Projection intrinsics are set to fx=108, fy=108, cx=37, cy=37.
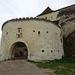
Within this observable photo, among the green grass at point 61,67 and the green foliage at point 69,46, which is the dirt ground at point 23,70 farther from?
the green foliage at point 69,46

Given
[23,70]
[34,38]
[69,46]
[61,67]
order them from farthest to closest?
[69,46], [34,38], [61,67], [23,70]

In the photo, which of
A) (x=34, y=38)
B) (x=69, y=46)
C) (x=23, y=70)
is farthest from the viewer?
(x=69, y=46)

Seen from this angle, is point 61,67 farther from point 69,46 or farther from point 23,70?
point 69,46

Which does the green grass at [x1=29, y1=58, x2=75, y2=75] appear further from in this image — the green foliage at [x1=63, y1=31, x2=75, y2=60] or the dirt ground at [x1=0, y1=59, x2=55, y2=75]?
the green foliage at [x1=63, y1=31, x2=75, y2=60]

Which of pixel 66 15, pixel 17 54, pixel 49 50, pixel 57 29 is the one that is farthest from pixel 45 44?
pixel 66 15

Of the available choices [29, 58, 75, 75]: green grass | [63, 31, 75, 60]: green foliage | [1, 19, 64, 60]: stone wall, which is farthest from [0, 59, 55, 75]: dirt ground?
[63, 31, 75, 60]: green foliage

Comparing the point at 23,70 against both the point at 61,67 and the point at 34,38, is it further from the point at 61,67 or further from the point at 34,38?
the point at 34,38

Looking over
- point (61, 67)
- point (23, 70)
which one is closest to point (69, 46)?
point (61, 67)

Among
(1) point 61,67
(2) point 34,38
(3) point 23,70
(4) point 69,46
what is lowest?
(1) point 61,67

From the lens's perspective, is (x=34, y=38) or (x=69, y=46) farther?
(x=69, y=46)

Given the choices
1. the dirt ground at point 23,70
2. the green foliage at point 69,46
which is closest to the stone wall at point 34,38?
the green foliage at point 69,46

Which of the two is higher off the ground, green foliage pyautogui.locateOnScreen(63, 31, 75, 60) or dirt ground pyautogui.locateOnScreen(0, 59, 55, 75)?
green foliage pyautogui.locateOnScreen(63, 31, 75, 60)

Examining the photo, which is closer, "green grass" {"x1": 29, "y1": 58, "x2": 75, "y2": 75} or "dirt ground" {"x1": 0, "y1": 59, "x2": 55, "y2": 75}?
"dirt ground" {"x1": 0, "y1": 59, "x2": 55, "y2": 75}

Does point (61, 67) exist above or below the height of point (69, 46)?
below
